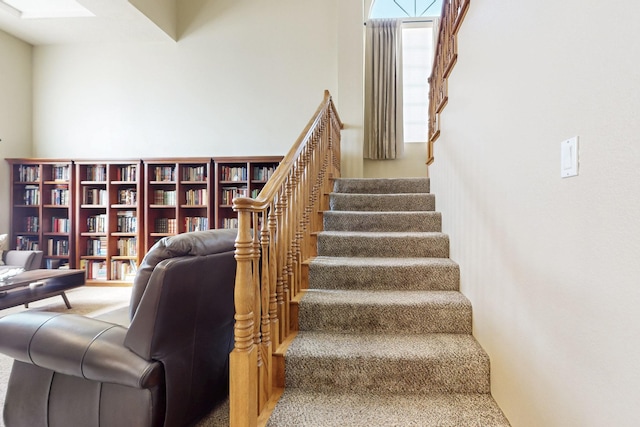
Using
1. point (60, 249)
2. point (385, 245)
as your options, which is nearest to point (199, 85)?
point (60, 249)

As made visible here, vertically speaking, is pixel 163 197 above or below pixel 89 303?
above

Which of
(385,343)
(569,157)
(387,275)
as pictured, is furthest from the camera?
(387,275)

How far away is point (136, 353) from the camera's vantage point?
4.07 ft

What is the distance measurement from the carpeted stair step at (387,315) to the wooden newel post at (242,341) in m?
0.63

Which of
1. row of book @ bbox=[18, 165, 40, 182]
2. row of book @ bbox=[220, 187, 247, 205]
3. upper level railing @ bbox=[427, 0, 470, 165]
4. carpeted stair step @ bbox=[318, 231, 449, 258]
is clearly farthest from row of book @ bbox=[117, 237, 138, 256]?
upper level railing @ bbox=[427, 0, 470, 165]

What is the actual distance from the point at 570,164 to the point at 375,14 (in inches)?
188

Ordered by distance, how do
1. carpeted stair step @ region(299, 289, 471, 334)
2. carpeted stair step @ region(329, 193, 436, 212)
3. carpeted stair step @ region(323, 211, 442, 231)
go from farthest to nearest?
1. carpeted stair step @ region(329, 193, 436, 212)
2. carpeted stair step @ region(323, 211, 442, 231)
3. carpeted stair step @ region(299, 289, 471, 334)

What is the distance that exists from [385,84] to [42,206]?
5.36 meters

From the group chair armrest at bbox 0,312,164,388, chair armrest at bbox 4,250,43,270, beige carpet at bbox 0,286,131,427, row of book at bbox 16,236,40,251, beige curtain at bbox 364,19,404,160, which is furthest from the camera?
beige curtain at bbox 364,19,404,160

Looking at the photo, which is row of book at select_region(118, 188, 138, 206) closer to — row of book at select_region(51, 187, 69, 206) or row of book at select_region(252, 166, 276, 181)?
row of book at select_region(51, 187, 69, 206)

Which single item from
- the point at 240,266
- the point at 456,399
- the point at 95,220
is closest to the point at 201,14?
the point at 95,220

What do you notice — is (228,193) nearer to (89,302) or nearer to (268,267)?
(89,302)

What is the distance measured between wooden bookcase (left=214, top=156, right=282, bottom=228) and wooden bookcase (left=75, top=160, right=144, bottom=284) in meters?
1.13

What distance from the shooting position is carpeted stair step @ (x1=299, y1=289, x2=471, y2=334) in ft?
5.86
